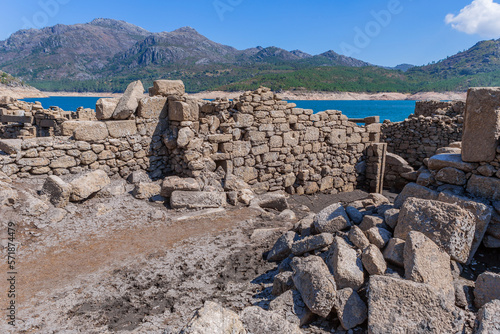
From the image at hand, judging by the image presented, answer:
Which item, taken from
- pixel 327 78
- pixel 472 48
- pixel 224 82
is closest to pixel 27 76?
pixel 224 82

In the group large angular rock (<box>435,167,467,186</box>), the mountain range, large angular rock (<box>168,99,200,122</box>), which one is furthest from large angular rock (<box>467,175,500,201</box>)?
the mountain range

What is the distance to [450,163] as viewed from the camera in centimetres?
466

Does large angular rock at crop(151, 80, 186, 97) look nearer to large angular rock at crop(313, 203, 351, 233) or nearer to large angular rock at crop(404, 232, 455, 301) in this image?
large angular rock at crop(313, 203, 351, 233)

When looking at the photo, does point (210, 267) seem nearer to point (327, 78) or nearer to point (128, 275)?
point (128, 275)

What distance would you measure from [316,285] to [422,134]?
12633 mm

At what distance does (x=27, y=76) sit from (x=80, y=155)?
153 m

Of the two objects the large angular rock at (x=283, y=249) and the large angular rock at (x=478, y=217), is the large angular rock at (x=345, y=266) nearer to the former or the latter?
the large angular rock at (x=283, y=249)

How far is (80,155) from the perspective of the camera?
7.04 meters

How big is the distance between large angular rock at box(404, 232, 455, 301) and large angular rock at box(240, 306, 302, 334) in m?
1.33

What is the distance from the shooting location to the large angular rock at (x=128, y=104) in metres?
7.56

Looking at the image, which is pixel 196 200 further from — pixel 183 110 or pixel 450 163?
pixel 450 163

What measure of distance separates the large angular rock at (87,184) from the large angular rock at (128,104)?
1.48 meters

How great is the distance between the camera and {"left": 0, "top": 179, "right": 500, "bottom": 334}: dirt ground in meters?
3.66

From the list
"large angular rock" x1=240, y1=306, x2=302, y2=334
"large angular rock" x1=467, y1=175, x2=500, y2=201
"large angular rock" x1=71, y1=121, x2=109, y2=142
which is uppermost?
"large angular rock" x1=71, y1=121, x2=109, y2=142
